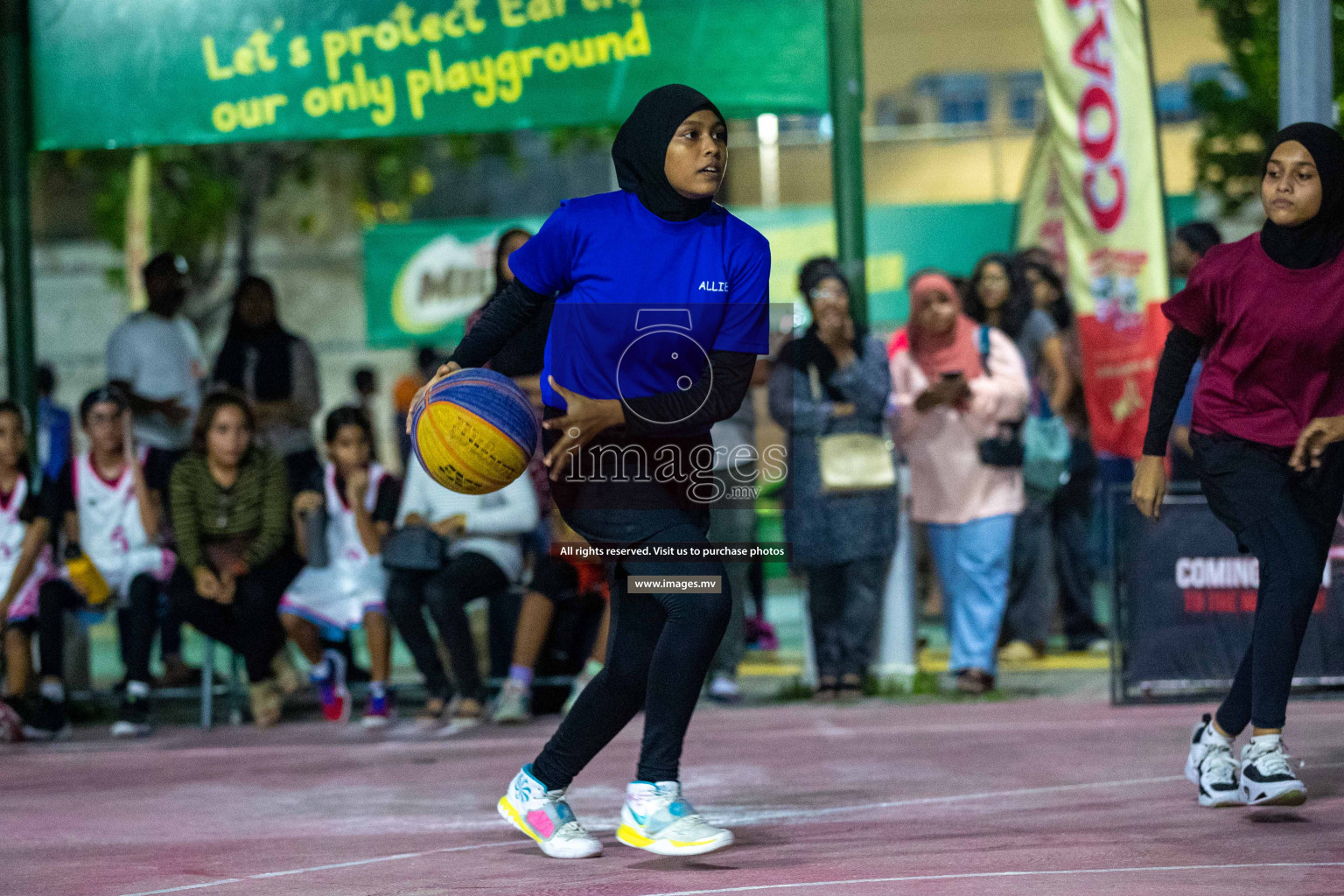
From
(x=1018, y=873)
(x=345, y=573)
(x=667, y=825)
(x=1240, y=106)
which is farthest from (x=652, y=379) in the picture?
(x=1240, y=106)

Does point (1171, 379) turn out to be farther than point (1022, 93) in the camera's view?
No

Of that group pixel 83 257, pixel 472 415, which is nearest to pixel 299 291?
pixel 83 257

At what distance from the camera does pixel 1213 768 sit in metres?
5.95

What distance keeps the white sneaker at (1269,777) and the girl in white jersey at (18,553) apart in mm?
6169

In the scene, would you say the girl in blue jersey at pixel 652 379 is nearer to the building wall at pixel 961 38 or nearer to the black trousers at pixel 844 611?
the black trousers at pixel 844 611

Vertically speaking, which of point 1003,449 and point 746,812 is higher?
point 1003,449

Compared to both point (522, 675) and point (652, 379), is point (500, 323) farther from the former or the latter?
point (522, 675)

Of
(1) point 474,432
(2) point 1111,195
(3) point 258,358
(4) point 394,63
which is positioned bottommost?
(1) point 474,432

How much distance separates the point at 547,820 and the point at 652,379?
4.56 feet

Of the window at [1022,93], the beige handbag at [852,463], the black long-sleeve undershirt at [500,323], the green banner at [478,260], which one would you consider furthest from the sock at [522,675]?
the window at [1022,93]

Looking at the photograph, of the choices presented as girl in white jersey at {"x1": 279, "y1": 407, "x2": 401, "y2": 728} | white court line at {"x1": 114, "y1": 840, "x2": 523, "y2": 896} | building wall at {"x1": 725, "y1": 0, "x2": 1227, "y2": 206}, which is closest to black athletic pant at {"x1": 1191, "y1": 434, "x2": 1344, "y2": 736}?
white court line at {"x1": 114, "y1": 840, "x2": 523, "y2": 896}

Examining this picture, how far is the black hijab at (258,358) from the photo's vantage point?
34.4 feet

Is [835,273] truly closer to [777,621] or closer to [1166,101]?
[777,621]

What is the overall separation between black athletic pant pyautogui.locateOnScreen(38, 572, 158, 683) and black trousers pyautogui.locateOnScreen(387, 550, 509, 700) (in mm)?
1293
